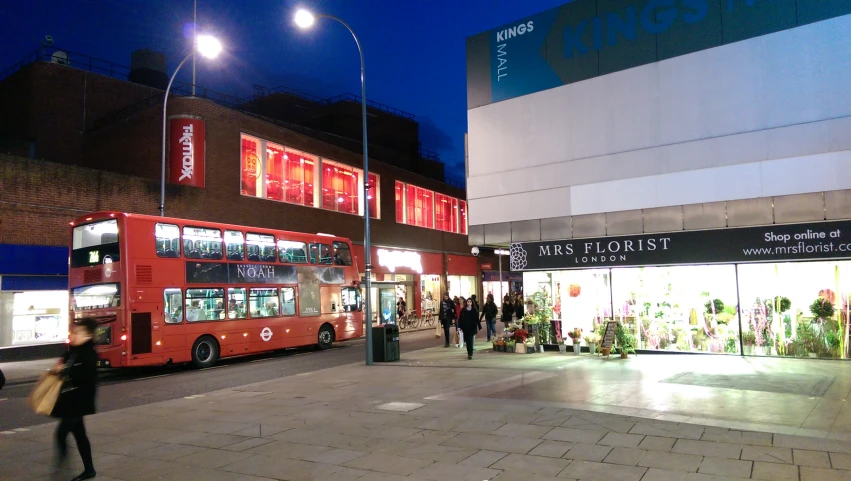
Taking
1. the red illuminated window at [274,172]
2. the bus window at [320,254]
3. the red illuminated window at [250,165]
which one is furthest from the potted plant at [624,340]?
the red illuminated window at [274,172]

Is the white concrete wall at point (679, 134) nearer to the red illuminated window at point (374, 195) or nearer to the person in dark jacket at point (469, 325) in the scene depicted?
the person in dark jacket at point (469, 325)

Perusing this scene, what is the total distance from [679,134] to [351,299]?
15.3m

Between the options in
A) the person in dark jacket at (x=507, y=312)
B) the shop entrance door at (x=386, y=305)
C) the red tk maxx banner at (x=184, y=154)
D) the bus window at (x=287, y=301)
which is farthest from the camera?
the shop entrance door at (x=386, y=305)

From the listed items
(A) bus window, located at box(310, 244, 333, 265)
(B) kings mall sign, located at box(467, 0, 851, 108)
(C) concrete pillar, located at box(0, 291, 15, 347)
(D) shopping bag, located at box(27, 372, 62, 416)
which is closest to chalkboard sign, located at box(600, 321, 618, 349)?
(B) kings mall sign, located at box(467, 0, 851, 108)

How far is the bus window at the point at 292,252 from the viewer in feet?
72.2

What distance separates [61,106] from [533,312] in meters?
27.4

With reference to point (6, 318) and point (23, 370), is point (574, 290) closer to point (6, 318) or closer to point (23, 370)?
point (23, 370)

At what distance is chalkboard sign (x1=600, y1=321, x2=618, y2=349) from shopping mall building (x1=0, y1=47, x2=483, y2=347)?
16.8m

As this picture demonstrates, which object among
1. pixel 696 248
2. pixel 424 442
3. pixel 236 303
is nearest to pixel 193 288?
pixel 236 303

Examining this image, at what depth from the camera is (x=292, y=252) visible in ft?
74.1

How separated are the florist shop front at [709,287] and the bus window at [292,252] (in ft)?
29.0

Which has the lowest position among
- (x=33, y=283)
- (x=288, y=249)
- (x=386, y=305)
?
(x=386, y=305)

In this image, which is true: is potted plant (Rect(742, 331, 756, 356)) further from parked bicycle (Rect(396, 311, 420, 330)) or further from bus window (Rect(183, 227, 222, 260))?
parked bicycle (Rect(396, 311, 420, 330))

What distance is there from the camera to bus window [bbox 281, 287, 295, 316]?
2180cm
